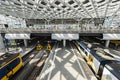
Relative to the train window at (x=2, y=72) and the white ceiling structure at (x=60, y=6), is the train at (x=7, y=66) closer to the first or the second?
the train window at (x=2, y=72)

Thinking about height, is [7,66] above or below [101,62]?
below

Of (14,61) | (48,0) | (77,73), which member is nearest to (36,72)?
(14,61)

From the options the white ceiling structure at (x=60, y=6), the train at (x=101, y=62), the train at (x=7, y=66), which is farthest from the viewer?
the white ceiling structure at (x=60, y=6)

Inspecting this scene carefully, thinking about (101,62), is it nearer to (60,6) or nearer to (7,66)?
(7,66)

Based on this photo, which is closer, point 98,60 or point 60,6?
point 98,60

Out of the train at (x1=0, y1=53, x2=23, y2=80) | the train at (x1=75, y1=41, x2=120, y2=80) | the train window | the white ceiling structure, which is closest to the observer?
the train at (x1=75, y1=41, x2=120, y2=80)

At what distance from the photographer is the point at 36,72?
11.9m

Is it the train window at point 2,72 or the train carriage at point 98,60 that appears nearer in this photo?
the train window at point 2,72

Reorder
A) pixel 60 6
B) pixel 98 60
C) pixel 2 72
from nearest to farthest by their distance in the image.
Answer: pixel 2 72 < pixel 98 60 < pixel 60 6

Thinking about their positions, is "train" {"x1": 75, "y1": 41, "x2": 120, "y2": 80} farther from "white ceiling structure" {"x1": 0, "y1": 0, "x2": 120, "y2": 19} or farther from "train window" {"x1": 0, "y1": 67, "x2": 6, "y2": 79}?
"white ceiling structure" {"x1": 0, "y1": 0, "x2": 120, "y2": 19}

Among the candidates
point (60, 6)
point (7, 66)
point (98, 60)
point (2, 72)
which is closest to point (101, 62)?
point (98, 60)

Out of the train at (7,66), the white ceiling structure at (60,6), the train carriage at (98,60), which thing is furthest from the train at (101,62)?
the white ceiling structure at (60,6)

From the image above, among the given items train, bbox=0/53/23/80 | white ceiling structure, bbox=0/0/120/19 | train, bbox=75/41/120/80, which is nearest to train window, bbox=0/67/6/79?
train, bbox=0/53/23/80

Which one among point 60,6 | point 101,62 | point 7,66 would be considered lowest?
point 7,66
